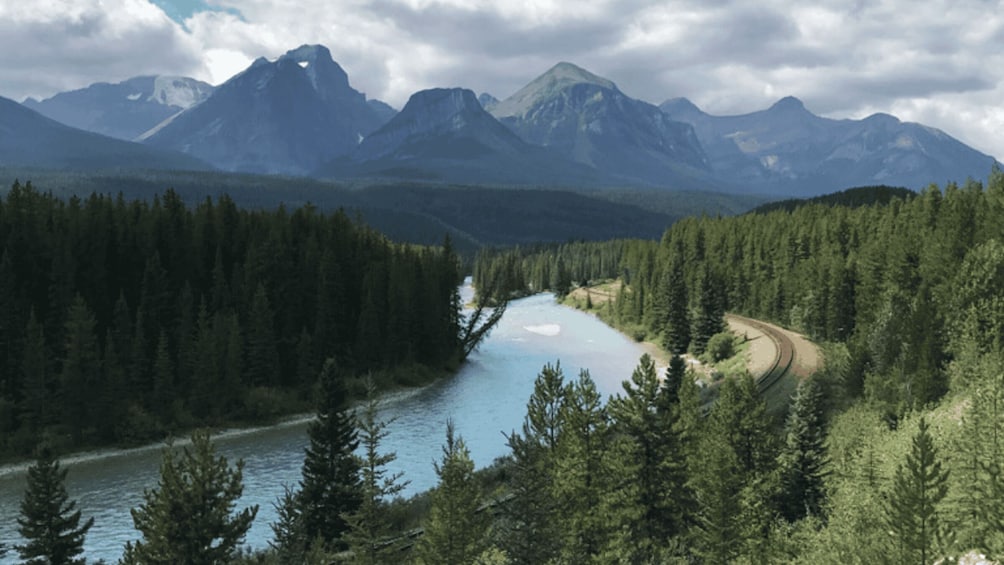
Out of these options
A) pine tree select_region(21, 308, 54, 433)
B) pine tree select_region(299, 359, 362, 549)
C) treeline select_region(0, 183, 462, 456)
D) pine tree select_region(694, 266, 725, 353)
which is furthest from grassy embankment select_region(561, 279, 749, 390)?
pine tree select_region(21, 308, 54, 433)

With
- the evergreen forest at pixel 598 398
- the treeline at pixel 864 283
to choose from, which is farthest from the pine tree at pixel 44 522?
the treeline at pixel 864 283

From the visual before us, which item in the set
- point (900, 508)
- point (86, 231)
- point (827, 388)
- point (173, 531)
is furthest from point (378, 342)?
point (900, 508)

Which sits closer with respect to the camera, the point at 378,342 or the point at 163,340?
the point at 163,340

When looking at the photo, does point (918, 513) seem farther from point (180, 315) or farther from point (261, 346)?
point (180, 315)

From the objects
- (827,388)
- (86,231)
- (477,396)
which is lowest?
(477,396)

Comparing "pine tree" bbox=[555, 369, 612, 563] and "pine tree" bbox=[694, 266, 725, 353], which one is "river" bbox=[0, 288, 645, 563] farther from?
"pine tree" bbox=[555, 369, 612, 563]

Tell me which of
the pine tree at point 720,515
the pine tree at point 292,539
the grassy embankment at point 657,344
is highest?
the pine tree at point 720,515

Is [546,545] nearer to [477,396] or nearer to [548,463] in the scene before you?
[548,463]

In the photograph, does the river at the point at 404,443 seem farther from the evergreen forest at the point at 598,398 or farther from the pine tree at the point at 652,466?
the pine tree at the point at 652,466
